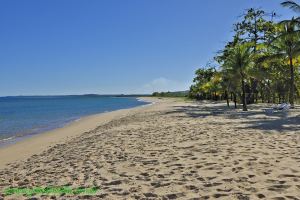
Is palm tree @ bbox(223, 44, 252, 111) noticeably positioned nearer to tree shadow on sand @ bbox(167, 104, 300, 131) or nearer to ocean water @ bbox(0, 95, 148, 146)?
tree shadow on sand @ bbox(167, 104, 300, 131)

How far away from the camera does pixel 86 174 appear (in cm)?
843

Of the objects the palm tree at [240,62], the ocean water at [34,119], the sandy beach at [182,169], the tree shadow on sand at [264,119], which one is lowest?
the ocean water at [34,119]

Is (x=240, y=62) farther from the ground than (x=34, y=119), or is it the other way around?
(x=240, y=62)

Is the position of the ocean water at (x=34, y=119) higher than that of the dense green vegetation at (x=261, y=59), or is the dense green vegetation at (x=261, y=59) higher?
the dense green vegetation at (x=261, y=59)

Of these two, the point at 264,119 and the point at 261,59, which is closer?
the point at 264,119

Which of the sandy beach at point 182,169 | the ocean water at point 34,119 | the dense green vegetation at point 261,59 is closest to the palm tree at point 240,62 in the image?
the dense green vegetation at point 261,59

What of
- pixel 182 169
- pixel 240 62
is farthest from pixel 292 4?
pixel 182 169

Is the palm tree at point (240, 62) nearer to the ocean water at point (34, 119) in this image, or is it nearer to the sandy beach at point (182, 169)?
the ocean water at point (34, 119)

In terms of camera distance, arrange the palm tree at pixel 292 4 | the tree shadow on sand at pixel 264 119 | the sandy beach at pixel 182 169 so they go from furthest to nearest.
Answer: the palm tree at pixel 292 4, the tree shadow on sand at pixel 264 119, the sandy beach at pixel 182 169

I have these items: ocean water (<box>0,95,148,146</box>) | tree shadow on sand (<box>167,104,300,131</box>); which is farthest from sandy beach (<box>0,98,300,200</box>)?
ocean water (<box>0,95,148,146</box>)

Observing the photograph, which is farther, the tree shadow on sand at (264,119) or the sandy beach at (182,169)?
the tree shadow on sand at (264,119)

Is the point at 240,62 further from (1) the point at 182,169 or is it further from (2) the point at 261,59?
(1) the point at 182,169

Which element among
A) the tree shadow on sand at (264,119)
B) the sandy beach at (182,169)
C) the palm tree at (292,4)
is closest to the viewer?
the sandy beach at (182,169)

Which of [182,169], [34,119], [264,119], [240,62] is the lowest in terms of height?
[34,119]
